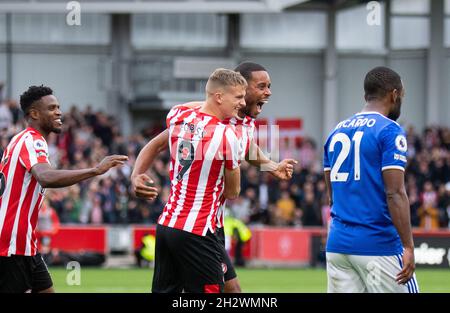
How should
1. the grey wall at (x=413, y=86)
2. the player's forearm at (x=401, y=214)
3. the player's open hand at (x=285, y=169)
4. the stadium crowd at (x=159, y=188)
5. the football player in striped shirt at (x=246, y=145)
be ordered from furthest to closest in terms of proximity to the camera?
the grey wall at (x=413, y=86)
the stadium crowd at (x=159, y=188)
the player's open hand at (x=285, y=169)
the football player in striped shirt at (x=246, y=145)
the player's forearm at (x=401, y=214)

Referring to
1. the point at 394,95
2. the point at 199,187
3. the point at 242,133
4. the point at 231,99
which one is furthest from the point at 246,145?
the point at 394,95

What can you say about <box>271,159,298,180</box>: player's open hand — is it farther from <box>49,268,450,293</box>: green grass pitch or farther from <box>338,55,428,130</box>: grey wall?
<box>338,55,428,130</box>: grey wall

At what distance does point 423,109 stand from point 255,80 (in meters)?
25.5

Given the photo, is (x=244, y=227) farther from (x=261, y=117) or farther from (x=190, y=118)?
(x=190, y=118)

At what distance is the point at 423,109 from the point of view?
33688 mm

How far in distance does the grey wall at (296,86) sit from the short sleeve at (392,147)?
2623cm

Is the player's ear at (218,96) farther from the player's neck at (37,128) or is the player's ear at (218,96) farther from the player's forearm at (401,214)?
the player's neck at (37,128)

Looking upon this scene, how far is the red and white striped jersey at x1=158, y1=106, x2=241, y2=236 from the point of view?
7793 millimetres

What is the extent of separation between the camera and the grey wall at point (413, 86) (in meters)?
33.7

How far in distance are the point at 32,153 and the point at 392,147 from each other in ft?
9.77

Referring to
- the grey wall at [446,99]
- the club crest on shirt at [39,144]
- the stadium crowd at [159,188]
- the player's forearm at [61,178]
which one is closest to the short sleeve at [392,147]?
the player's forearm at [61,178]

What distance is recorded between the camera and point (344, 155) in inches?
304

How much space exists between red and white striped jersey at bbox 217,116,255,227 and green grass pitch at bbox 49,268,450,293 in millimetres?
7710

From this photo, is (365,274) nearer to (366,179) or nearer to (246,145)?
(366,179)
